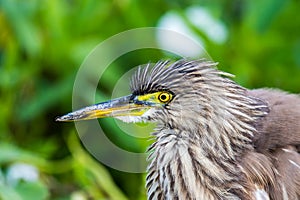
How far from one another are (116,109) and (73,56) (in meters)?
2.04

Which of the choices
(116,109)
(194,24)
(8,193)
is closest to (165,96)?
(116,109)

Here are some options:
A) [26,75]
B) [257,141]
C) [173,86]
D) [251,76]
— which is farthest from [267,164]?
[26,75]

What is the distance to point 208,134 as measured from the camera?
10.4 feet

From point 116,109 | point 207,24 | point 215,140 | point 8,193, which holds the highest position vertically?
point 207,24

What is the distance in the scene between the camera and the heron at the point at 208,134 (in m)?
3.13

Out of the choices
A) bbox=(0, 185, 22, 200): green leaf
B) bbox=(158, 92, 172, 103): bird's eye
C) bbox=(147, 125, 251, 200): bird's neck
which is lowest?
bbox=(0, 185, 22, 200): green leaf

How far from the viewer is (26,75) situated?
206 inches

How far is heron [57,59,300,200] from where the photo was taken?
123 inches

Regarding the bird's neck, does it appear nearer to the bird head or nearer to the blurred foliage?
the bird head

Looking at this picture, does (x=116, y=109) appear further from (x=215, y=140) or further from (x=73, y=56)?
(x=73, y=56)

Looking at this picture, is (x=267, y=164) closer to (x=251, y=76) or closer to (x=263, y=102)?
(x=263, y=102)

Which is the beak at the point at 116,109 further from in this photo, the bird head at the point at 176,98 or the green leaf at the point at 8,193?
the green leaf at the point at 8,193

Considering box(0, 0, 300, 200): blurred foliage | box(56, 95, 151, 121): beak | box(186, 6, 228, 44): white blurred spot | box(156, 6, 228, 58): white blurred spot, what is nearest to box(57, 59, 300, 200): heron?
box(56, 95, 151, 121): beak

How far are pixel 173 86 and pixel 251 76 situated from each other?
6.79ft
